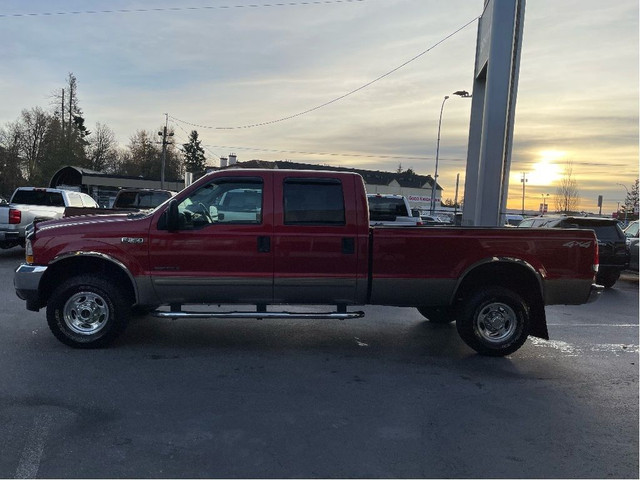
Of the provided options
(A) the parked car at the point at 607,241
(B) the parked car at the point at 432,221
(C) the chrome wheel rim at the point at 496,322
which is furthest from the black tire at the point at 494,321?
(B) the parked car at the point at 432,221

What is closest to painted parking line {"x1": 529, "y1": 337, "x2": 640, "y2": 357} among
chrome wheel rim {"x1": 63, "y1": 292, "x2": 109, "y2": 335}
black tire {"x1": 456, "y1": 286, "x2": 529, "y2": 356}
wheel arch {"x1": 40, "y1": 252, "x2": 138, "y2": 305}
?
black tire {"x1": 456, "y1": 286, "x2": 529, "y2": 356}

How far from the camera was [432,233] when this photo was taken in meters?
6.11

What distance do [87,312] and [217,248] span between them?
1629 mm

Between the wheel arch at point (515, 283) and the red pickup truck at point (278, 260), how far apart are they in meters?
0.03

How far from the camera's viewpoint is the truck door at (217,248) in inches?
236

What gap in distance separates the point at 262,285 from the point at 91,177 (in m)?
51.0

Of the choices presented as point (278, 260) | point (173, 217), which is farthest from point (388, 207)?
point (173, 217)

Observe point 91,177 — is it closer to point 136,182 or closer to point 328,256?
point 136,182

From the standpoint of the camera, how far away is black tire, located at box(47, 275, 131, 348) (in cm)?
598

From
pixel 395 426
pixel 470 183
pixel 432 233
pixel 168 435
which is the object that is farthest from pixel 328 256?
pixel 470 183

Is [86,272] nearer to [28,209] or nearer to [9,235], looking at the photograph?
[9,235]

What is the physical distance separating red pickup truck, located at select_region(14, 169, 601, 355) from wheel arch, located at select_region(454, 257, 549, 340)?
0.03m

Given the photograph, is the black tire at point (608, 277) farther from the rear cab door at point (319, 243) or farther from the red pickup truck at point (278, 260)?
the rear cab door at point (319, 243)

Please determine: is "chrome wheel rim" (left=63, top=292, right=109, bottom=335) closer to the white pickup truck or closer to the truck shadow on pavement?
the truck shadow on pavement
